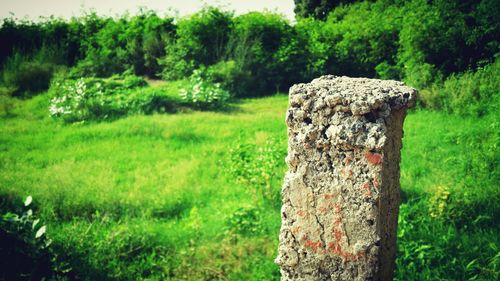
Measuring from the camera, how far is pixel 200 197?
19.9ft

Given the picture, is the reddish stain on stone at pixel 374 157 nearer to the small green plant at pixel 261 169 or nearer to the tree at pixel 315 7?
the small green plant at pixel 261 169

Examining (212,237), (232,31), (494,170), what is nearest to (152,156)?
(212,237)

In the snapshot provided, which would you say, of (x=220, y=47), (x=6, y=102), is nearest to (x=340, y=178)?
(x=6, y=102)

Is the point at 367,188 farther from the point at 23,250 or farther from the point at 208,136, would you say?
the point at 208,136

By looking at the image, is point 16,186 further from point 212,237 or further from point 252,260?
point 252,260

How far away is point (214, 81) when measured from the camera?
12.4 m

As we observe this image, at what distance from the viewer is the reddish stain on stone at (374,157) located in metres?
2.30

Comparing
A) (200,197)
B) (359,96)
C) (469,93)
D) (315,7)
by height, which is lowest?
(200,197)

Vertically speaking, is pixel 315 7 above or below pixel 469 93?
above

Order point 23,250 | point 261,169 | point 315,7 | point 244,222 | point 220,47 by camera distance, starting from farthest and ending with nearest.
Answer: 1. point 315,7
2. point 220,47
3. point 261,169
4. point 244,222
5. point 23,250

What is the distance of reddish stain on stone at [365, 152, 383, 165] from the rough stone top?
8.2 inches

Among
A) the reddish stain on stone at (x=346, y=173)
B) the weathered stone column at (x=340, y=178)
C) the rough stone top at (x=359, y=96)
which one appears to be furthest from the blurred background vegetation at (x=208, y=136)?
the rough stone top at (x=359, y=96)

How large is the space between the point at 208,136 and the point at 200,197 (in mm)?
2576

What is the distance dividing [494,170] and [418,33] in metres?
5.11
